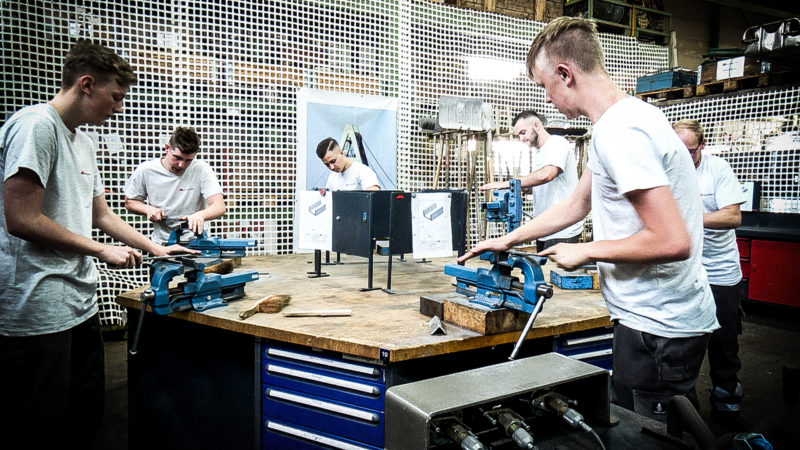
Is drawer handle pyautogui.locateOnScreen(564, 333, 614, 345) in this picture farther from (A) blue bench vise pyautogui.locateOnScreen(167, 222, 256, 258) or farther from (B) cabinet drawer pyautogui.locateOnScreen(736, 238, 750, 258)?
(B) cabinet drawer pyautogui.locateOnScreen(736, 238, 750, 258)

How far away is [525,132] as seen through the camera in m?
3.97

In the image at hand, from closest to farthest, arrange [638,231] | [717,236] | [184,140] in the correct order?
[638,231], [717,236], [184,140]

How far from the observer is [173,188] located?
344 centimetres

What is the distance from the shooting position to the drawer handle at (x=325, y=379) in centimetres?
182

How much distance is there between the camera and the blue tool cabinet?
1.82 m

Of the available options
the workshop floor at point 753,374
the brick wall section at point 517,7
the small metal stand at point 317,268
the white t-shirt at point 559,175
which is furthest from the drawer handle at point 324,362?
the brick wall section at point 517,7

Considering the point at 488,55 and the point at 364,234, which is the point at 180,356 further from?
the point at 488,55

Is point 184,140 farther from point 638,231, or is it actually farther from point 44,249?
point 638,231

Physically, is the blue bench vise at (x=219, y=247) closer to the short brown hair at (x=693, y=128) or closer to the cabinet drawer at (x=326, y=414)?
the cabinet drawer at (x=326, y=414)

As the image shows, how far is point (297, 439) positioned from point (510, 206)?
1.31 metres

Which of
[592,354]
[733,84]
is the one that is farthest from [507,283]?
[733,84]

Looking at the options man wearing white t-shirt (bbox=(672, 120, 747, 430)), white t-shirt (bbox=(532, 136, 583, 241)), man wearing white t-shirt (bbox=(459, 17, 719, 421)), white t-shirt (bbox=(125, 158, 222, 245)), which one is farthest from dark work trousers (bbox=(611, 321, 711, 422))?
white t-shirt (bbox=(125, 158, 222, 245))

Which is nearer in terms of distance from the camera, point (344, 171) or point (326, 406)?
point (326, 406)

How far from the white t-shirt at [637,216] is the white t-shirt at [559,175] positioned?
2071 mm
